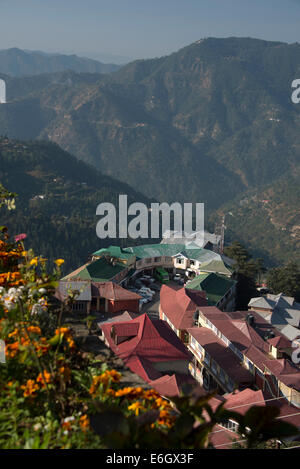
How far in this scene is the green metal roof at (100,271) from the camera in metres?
28.1

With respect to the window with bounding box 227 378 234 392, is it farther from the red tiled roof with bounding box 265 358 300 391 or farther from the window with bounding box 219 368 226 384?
the red tiled roof with bounding box 265 358 300 391

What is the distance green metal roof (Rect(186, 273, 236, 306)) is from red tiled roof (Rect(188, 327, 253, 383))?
738 cm

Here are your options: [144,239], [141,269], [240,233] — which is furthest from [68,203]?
[141,269]

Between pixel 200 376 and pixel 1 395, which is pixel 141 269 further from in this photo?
pixel 1 395

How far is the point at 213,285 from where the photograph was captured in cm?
3039

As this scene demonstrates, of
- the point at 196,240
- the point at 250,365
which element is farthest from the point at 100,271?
the point at 196,240

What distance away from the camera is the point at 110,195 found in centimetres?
10431

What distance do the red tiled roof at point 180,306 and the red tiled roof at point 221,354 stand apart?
1474mm

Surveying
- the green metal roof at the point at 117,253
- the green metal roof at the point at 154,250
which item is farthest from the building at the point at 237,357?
the green metal roof at the point at 154,250

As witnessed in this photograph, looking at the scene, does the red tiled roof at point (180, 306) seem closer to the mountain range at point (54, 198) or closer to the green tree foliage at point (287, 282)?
the green tree foliage at point (287, 282)

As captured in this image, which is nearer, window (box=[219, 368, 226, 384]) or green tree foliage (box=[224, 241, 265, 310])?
window (box=[219, 368, 226, 384])

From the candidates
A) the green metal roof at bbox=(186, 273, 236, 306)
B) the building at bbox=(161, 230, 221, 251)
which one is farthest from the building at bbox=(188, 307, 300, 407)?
the building at bbox=(161, 230, 221, 251)

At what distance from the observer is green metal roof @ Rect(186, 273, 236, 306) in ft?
95.0

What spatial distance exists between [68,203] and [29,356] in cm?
9028
